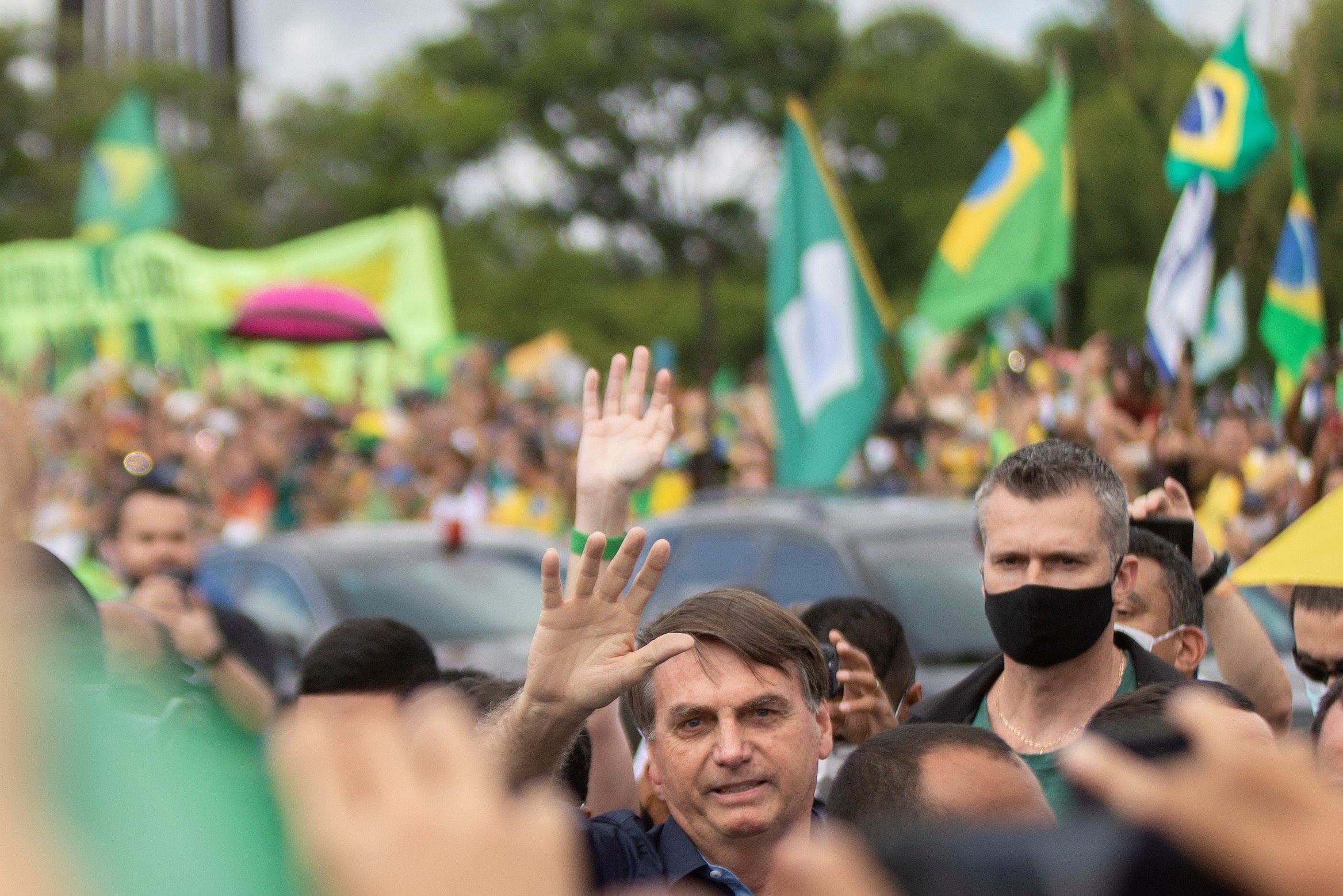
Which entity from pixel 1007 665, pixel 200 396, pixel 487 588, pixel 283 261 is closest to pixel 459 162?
pixel 283 261

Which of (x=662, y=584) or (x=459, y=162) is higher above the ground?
(x=459, y=162)

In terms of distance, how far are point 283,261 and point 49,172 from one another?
2430cm

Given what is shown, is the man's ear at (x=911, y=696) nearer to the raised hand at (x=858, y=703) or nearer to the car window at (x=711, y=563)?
the raised hand at (x=858, y=703)

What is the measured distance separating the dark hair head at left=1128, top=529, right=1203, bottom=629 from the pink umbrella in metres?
13.1

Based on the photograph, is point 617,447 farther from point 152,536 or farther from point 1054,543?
point 152,536

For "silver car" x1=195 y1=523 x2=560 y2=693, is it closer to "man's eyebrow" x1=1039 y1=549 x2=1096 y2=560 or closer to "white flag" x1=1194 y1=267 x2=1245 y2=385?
"man's eyebrow" x1=1039 y1=549 x2=1096 y2=560

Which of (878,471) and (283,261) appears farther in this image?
(283,261)

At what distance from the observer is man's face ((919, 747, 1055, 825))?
2.18 meters

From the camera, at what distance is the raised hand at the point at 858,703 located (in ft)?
12.0

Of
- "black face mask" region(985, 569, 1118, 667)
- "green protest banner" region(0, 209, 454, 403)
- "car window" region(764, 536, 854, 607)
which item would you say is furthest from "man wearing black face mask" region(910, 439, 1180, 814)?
"green protest banner" region(0, 209, 454, 403)

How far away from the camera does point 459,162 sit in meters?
45.4

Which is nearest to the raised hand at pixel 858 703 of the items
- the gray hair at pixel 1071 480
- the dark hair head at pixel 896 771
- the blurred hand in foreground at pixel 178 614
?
the gray hair at pixel 1071 480

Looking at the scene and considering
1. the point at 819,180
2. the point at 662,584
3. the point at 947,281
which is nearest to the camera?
the point at 662,584

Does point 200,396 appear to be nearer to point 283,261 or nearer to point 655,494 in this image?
point 283,261
